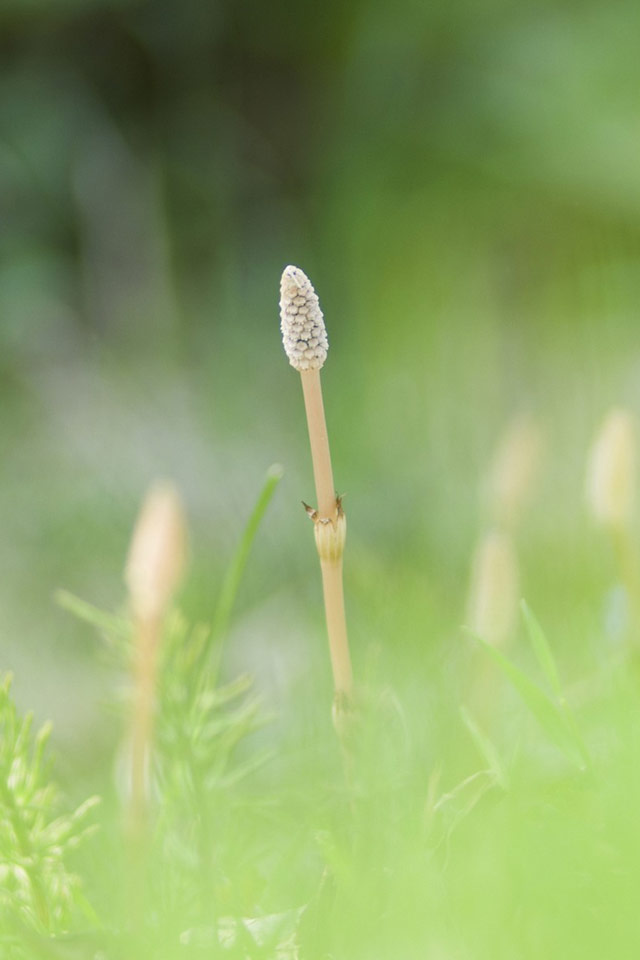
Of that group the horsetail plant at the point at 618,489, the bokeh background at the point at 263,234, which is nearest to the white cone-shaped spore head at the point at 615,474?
the horsetail plant at the point at 618,489

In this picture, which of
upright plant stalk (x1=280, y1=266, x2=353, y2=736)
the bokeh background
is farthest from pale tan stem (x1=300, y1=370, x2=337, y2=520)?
the bokeh background

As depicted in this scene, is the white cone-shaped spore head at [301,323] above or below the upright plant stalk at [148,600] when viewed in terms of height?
above

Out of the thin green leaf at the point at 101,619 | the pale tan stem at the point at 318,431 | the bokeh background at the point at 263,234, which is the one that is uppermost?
the bokeh background at the point at 263,234

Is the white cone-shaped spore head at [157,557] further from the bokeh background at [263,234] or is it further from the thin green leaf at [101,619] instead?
the bokeh background at [263,234]

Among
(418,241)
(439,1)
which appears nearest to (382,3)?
(439,1)

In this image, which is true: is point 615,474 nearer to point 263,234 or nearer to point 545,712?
point 545,712

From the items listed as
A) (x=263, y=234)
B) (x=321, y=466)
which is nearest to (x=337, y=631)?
(x=321, y=466)
